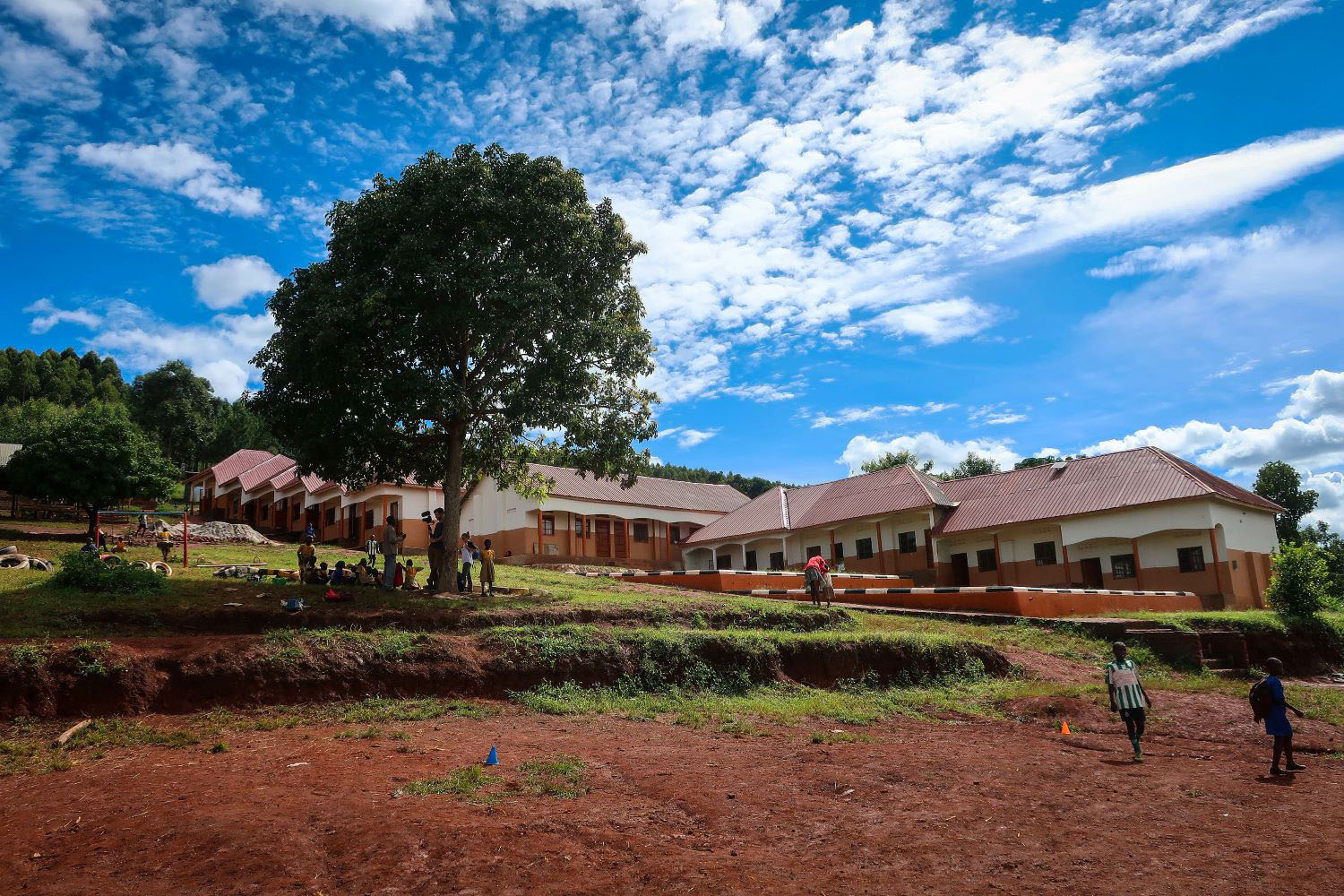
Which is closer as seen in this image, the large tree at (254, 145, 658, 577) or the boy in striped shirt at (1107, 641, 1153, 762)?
the boy in striped shirt at (1107, 641, 1153, 762)

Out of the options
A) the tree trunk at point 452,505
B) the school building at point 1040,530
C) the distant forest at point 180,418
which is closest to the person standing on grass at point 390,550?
the tree trunk at point 452,505

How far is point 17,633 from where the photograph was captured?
11242 mm

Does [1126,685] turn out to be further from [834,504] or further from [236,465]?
[236,465]

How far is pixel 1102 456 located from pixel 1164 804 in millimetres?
28946

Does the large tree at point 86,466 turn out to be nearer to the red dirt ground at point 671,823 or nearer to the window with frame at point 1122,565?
the red dirt ground at point 671,823

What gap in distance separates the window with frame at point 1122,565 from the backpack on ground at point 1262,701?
22.5 metres

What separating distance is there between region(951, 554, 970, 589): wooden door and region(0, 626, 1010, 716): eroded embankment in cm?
1896

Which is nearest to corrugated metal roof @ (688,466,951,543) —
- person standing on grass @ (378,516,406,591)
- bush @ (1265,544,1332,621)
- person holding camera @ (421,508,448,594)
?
bush @ (1265,544,1332,621)

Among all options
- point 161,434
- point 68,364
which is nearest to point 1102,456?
point 161,434

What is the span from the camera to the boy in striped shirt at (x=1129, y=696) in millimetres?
10672

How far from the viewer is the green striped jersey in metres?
10.7

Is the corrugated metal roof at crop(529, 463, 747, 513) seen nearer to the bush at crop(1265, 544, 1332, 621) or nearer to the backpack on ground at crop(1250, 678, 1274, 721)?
the bush at crop(1265, 544, 1332, 621)

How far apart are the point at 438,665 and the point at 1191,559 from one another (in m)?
27.3

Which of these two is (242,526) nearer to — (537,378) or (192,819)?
(537,378)
